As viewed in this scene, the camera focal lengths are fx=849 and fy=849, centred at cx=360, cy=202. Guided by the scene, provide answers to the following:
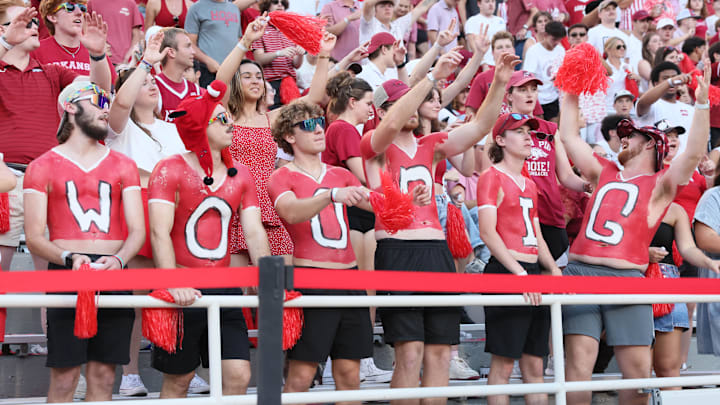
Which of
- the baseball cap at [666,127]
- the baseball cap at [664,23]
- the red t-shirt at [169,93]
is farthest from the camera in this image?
the baseball cap at [664,23]

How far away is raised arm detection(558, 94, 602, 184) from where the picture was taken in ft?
17.6

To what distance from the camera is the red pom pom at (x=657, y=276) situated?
5250mm

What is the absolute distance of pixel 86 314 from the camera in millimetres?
3602

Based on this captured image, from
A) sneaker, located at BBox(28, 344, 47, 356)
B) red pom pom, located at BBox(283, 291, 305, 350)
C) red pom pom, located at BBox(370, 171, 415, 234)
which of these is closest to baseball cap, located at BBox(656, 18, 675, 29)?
red pom pom, located at BBox(370, 171, 415, 234)

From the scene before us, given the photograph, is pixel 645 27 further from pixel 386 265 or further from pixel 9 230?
pixel 9 230

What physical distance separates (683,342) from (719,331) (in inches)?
26.8

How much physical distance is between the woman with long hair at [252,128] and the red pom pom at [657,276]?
2235 millimetres

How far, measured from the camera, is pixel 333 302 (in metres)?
3.74

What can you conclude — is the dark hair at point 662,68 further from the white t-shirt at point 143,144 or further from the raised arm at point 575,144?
the white t-shirt at point 143,144

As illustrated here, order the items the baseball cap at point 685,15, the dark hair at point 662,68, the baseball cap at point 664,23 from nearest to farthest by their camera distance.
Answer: the dark hair at point 662,68, the baseball cap at point 664,23, the baseball cap at point 685,15

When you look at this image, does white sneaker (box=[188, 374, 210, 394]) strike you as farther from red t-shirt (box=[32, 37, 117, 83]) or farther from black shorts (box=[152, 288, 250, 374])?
red t-shirt (box=[32, 37, 117, 83])

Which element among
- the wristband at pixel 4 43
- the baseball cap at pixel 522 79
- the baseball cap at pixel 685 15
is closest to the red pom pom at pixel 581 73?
the baseball cap at pixel 522 79

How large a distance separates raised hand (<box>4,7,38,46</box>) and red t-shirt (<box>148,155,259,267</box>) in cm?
130

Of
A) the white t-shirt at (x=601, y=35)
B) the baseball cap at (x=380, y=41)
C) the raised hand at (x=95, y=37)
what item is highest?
the white t-shirt at (x=601, y=35)
